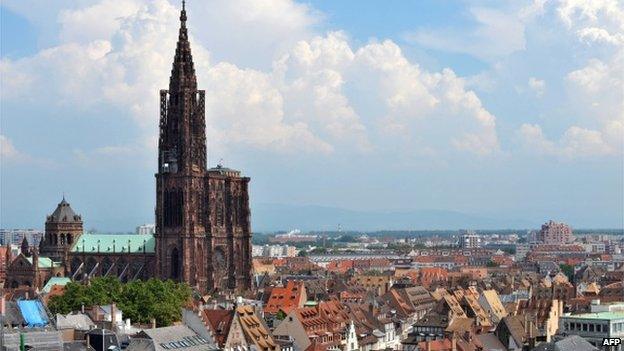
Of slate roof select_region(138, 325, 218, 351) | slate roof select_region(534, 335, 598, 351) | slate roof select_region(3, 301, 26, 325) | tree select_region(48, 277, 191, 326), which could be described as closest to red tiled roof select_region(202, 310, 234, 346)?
slate roof select_region(138, 325, 218, 351)

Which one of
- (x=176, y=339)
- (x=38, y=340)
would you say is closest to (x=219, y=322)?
(x=176, y=339)

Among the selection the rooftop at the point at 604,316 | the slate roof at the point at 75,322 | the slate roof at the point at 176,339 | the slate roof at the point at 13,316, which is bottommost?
the slate roof at the point at 176,339

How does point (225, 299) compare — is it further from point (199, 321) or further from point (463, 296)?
point (199, 321)

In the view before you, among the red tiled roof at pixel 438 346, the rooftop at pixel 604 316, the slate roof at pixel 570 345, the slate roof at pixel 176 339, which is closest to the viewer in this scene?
the slate roof at pixel 176 339

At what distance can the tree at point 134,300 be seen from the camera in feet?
441

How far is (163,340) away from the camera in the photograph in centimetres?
10275

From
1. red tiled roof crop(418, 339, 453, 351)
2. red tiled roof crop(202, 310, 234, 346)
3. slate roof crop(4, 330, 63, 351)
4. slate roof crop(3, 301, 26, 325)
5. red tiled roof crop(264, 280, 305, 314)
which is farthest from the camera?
red tiled roof crop(264, 280, 305, 314)

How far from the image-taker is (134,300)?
139 metres

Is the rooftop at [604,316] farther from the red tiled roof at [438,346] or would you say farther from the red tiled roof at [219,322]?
the red tiled roof at [219,322]

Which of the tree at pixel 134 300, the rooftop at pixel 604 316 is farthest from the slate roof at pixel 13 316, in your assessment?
the rooftop at pixel 604 316

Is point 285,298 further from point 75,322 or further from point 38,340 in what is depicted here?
point 38,340

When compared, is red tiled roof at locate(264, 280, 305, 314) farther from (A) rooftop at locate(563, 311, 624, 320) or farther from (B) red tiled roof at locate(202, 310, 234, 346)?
(A) rooftop at locate(563, 311, 624, 320)

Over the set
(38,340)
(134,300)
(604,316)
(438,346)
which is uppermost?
(134,300)

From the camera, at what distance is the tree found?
441ft
